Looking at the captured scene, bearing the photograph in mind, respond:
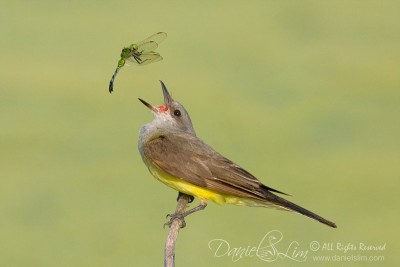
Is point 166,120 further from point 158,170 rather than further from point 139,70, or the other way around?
point 139,70

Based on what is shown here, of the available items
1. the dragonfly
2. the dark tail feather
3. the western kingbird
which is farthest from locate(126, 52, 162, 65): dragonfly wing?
the dark tail feather

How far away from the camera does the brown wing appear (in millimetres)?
6543

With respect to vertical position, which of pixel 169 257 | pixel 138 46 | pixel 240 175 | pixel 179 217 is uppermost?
pixel 138 46

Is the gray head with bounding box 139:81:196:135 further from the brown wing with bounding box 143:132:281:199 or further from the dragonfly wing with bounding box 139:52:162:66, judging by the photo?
the dragonfly wing with bounding box 139:52:162:66

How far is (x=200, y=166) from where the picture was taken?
675 cm

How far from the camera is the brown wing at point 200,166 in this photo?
21.5ft

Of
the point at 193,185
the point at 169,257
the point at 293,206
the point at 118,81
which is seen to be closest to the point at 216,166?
the point at 193,185

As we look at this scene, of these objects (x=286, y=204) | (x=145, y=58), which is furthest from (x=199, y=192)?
(x=145, y=58)

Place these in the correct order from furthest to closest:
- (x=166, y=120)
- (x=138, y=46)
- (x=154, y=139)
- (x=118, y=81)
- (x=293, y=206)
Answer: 1. (x=118, y=81)
2. (x=138, y=46)
3. (x=166, y=120)
4. (x=154, y=139)
5. (x=293, y=206)

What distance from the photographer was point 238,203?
6680mm

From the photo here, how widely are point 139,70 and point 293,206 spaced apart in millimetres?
11156

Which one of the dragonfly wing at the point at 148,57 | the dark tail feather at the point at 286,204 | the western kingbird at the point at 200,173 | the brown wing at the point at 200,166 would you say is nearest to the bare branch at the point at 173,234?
the western kingbird at the point at 200,173

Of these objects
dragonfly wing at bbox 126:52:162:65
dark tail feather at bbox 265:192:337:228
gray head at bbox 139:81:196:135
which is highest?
dragonfly wing at bbox 126:52:162:65

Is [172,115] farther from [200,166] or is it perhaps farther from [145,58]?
[200,166]
